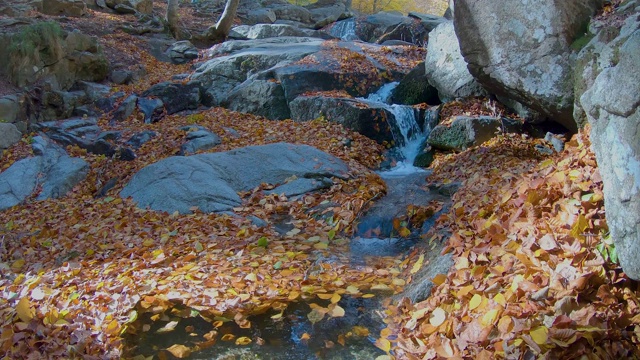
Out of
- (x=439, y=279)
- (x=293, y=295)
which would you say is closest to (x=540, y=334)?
(x=439, y=279)

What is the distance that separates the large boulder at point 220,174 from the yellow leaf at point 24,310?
2.77 meters

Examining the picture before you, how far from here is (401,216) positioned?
20.1 ft

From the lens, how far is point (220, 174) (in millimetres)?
7695

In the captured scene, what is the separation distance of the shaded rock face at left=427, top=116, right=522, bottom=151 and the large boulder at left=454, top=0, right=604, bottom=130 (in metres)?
0.54

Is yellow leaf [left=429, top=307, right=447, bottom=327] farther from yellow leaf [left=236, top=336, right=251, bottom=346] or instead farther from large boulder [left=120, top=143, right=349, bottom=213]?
large boulder [left=120, top=143, right=349, bottom=213]

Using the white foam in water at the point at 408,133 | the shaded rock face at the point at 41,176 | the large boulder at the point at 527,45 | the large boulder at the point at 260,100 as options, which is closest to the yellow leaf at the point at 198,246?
the shaded rock face at the point at 41,176

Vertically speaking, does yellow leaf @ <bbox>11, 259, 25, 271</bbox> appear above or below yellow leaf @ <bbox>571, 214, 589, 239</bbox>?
below

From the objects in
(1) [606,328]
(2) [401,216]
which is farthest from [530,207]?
(2) [401,216]

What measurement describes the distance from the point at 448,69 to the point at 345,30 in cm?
1274

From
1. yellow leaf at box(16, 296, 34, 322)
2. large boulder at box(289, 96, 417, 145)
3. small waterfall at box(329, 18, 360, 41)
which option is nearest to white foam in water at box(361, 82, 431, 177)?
large boulder at box(289, 96, 417, 145)

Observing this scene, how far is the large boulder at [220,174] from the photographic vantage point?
7031mm

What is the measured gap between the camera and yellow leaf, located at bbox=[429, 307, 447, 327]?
136 inches

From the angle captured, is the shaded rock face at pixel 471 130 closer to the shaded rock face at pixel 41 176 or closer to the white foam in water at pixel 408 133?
the white foam in water at pixel 408 133

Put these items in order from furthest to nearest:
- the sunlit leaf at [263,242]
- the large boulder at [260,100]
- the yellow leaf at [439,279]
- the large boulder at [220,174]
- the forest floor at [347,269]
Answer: the large boulder at [260,100] → the large boulder at [220,174] → the sunlit leaf at [263,242] → the yellow leaf at [439,279] → the forest floor at [347,269]
